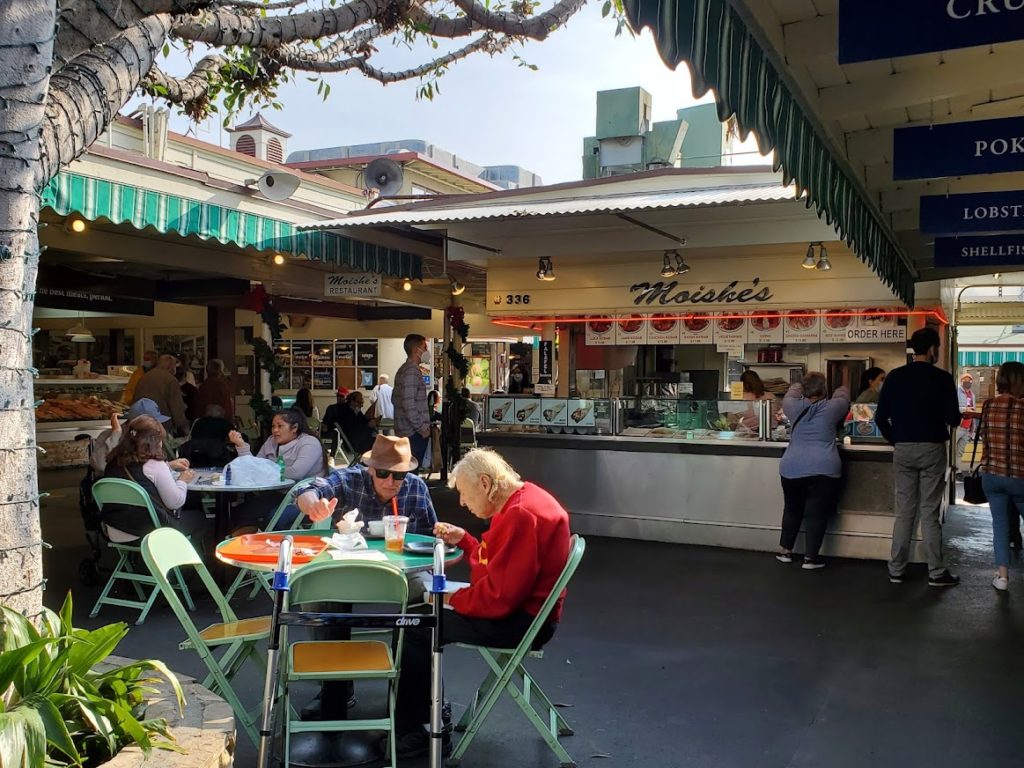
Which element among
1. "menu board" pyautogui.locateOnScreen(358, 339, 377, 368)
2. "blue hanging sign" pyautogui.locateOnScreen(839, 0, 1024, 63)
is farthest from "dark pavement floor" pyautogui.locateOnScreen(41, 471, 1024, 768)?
"menu board" pyautogui.locateOnScreen(358, 339, 377, 368)

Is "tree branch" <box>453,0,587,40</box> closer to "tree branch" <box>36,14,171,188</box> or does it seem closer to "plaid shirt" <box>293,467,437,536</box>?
"tree branch" <box>36,14,171,188</box>

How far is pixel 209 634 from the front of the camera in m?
3.75

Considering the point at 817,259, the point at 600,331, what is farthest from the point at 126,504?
the point at 817,259

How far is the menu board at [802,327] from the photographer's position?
380 inches

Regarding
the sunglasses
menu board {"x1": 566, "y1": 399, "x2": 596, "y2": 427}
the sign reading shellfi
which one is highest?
the sign reading shellfi

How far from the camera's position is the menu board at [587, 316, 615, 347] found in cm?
1078

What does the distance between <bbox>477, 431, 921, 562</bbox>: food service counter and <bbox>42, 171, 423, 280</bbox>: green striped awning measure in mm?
2631

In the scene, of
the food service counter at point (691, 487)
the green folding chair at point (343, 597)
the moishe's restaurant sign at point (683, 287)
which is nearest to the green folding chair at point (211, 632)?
the green folding chair at point (343, 597)

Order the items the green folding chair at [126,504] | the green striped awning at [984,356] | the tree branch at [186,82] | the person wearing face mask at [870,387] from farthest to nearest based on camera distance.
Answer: the green striped awning at [984,356] < the person wearing face mask at [870,387] < the tree branch at [186,82] < the green folding chair at [126,504]

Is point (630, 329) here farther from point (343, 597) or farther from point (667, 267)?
point (343, 597)

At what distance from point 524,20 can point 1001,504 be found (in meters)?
5.09

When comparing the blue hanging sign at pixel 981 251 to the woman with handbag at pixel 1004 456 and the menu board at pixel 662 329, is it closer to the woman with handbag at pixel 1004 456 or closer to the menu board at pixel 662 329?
the woman with handbag at pixel 1004 456

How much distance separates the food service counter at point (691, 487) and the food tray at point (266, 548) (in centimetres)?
450

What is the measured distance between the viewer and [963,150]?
3857 millimetres
